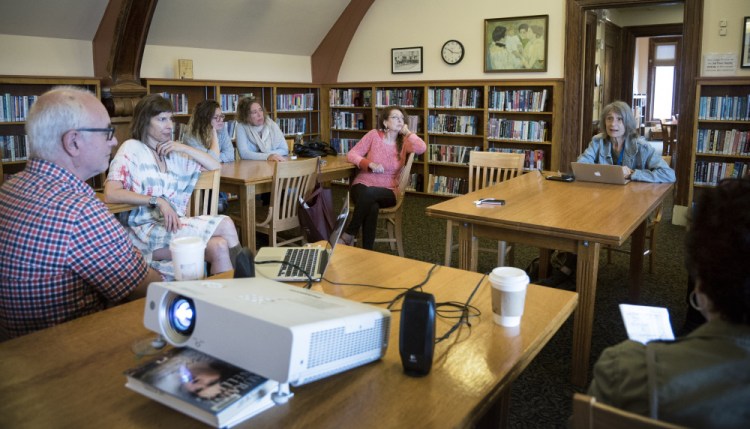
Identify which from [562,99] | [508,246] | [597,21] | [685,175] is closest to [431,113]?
[562,99]

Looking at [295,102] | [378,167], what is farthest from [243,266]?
[295,102]

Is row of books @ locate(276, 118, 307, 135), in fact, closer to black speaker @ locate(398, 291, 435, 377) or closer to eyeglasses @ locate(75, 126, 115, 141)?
eyeglasses @ locate(75, 126, 115, 141)

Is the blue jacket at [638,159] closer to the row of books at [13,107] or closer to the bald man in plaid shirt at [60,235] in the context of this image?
the bald man in plaid shirt at [60,235]

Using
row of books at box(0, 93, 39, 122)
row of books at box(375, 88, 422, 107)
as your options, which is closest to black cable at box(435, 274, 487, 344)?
row of books at box(0, 93, 39, 122)

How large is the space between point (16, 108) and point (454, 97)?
15.1ft

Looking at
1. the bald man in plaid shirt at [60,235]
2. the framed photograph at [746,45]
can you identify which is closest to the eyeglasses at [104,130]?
the bald man in plaid shirt at [60,235]

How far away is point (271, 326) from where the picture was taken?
0.96 m

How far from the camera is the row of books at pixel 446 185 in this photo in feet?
23.6

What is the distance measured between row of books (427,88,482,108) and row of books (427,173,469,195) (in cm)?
90

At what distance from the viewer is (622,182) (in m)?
3.40

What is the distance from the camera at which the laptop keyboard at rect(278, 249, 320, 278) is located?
69.4 inches

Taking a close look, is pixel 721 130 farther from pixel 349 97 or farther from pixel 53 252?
pixel 53 252

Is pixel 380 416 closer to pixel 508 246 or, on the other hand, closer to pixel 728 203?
pixel 728 203

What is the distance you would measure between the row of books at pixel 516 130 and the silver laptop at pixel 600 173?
3102 mm
